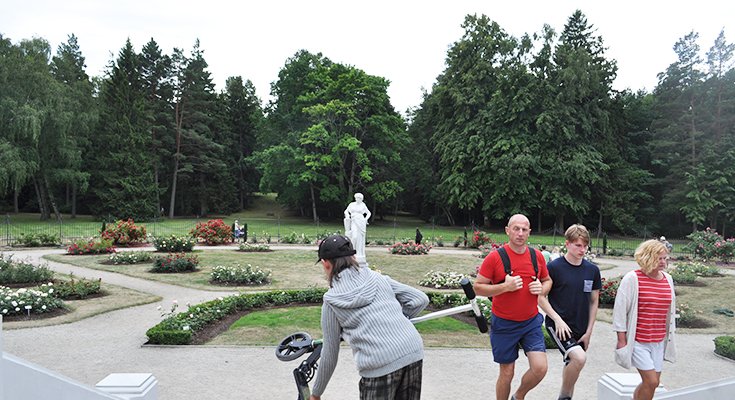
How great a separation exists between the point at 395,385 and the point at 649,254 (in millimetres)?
2871

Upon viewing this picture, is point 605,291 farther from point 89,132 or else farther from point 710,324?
point 89,132

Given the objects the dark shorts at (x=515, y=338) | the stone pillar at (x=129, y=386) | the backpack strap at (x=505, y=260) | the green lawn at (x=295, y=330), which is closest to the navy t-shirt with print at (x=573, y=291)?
the dark shorts at (x=515, y=338)

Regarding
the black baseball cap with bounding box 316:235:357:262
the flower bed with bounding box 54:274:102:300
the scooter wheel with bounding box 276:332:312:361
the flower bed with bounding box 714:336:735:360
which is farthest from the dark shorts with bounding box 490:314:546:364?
the flower bed with bounding box 54:274:102:300

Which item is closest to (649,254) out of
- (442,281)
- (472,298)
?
(472,298)

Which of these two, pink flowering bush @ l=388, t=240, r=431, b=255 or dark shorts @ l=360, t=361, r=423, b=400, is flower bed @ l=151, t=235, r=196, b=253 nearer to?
pink flowering bush @ l=388, t=240, r=431, b=255

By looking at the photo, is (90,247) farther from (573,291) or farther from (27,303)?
(573,291)

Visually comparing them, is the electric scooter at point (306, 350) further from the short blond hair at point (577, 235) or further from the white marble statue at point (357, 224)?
the white marble statue at point (357, 224)

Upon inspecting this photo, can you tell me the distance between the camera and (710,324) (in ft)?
36.5

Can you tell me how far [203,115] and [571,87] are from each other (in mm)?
35560

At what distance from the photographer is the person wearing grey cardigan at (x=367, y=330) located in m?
2.94

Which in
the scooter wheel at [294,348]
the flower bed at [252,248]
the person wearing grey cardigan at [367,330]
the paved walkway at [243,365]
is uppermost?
the person wearing grey cardigan at [367,330]

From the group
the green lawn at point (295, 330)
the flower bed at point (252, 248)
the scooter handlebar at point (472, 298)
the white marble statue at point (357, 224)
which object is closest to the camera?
the scooter handlebar at point (472, 298)

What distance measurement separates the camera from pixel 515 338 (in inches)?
178

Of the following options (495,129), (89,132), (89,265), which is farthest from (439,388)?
(89,132)
